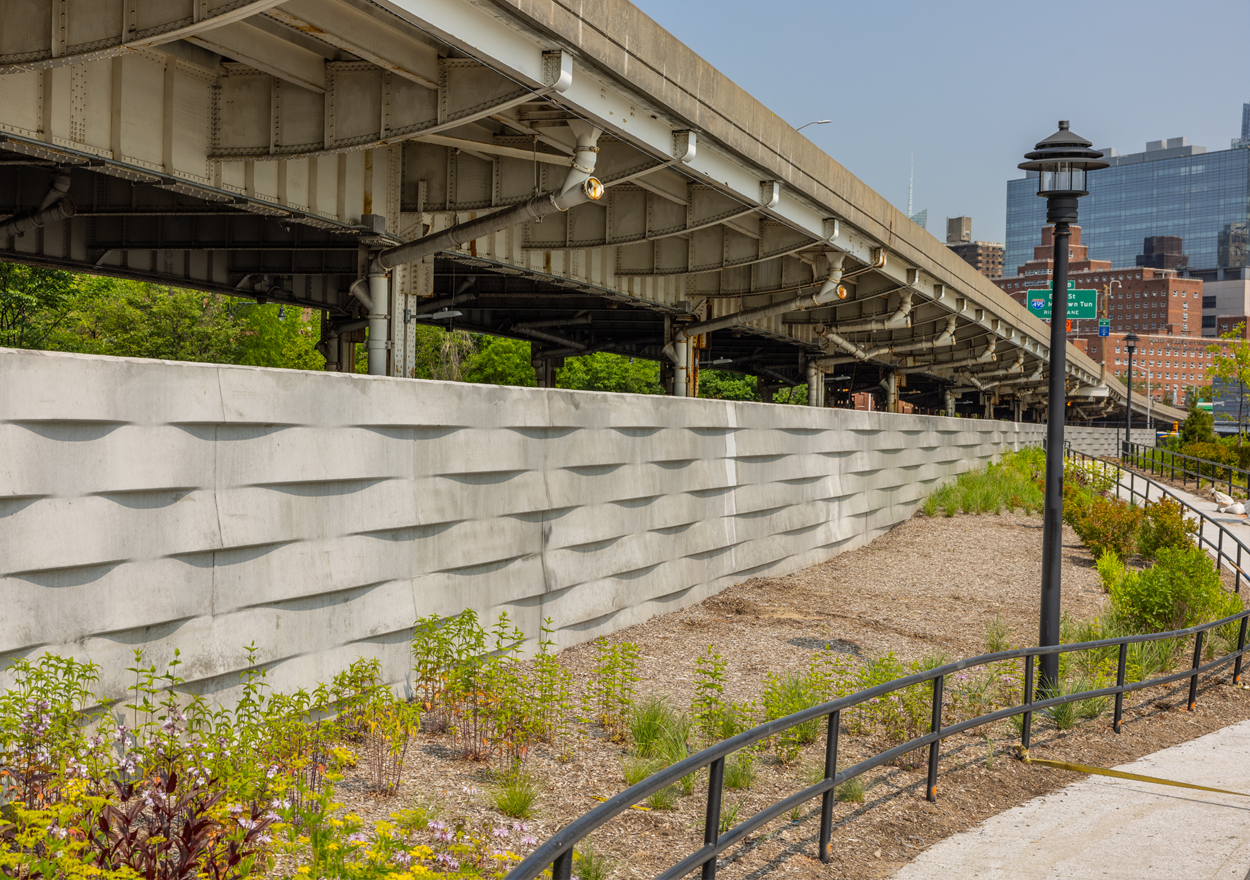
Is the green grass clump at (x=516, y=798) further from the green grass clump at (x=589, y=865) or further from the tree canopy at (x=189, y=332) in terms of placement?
the tree canopy at (x=189, y=332)

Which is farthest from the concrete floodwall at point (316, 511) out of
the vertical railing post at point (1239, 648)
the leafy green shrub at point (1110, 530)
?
the leafy green shrub at point (1110, 530)

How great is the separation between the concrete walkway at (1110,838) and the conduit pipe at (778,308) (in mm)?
11899

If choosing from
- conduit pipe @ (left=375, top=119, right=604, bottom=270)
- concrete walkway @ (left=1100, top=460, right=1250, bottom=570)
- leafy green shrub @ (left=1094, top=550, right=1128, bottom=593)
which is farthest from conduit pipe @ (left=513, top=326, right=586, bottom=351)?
leafy green shrub @ (left=1094, top=550, right=1128, bottom=593)

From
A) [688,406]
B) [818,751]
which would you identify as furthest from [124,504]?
[688,406]

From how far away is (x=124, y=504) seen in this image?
4906 mm

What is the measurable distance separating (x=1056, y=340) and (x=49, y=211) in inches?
459

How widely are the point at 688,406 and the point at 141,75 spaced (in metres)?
6.22

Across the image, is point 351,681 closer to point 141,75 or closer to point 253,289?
point 141,75

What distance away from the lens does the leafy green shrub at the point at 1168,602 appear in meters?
11.2

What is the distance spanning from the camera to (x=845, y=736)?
7.18m

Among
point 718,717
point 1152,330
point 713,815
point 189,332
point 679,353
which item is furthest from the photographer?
point 1152,330

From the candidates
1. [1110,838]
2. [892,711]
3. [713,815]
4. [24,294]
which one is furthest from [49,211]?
[24,294]

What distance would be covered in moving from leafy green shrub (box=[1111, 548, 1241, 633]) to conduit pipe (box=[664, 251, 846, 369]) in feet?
25.6

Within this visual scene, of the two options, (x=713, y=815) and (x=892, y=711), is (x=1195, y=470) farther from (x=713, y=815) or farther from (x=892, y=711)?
(x=713, y=815)
